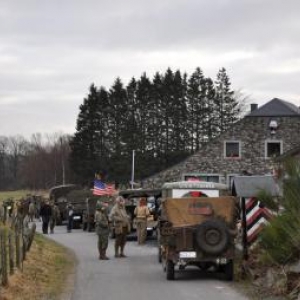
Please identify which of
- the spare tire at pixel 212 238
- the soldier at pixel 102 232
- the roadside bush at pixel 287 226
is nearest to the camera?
the roadside bush at pixel 287 226

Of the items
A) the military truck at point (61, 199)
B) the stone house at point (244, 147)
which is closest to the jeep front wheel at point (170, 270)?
the military truck at point (61, 199)

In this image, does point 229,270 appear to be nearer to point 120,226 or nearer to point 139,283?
point 139,283

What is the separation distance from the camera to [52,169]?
136 m

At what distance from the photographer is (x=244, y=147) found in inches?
2339

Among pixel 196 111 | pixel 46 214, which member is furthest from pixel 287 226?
pixel 196 111

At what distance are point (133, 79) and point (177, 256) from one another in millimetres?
88871

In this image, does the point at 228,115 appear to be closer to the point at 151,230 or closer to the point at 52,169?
the point at 52,169

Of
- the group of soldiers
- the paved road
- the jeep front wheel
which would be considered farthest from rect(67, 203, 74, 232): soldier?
the jeep front wheel

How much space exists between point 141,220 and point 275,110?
34447 millimetres

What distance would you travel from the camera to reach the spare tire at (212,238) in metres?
15.2

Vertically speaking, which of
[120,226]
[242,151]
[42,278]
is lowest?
[42,278]

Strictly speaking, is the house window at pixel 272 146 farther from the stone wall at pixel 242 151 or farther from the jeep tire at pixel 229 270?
the jeep tire at pixel 229 270

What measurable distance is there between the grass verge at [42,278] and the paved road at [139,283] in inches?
11.6

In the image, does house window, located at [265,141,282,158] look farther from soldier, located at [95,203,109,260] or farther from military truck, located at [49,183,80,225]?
soldier, located at [95,203,109,260]
